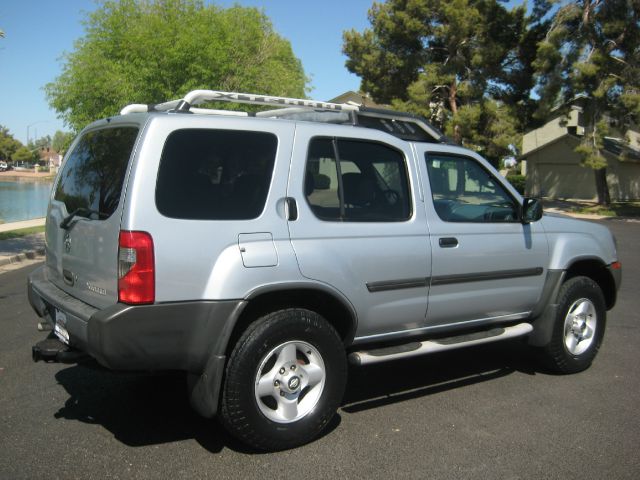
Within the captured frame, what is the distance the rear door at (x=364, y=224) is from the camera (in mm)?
3822

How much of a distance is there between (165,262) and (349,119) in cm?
172

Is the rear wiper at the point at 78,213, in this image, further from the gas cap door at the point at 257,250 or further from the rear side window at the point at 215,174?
the gas cap door at the point at 257,250

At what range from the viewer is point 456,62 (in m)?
30.7

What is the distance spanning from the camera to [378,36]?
33000mm

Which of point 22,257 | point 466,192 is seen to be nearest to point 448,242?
point 466,192

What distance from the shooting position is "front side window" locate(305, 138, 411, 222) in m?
3.98

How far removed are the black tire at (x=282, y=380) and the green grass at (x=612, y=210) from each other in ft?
85.8

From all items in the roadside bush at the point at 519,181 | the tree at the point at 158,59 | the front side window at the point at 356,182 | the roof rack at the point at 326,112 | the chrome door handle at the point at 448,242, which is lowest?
the chrome door handle at the point at 448,242

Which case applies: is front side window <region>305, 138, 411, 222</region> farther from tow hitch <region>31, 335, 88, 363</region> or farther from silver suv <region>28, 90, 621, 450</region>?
tow hitch <region>31, 335, 88, 363</region>

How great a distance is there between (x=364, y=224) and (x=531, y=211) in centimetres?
157

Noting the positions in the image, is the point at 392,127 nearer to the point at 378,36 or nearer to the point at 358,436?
the point at 358,436

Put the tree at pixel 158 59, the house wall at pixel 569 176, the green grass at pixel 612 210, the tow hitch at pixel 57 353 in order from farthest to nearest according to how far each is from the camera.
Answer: the house wall at pixel 569 176, the green grass at pixel 612 210, the tree at pixel 158 59, the tow hitch at pixel 57 353

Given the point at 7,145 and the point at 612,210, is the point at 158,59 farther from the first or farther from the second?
the point at 7,145

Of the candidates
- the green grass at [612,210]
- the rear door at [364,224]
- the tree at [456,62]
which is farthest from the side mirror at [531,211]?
the tree at [456,62]
